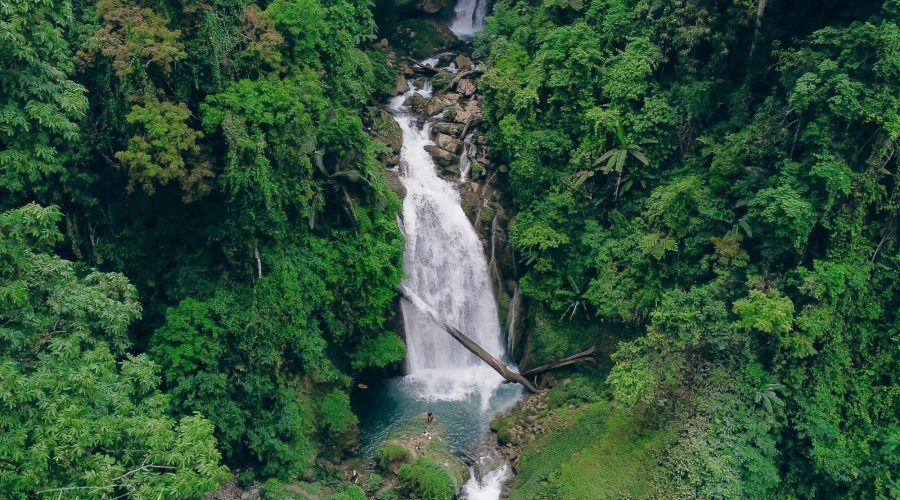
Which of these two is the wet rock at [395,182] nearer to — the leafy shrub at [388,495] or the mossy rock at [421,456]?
the mossy rock at [421,456]

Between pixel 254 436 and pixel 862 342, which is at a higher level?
pixel 862 342

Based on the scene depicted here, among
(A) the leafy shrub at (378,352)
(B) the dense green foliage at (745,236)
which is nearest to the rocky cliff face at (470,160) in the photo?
(B) the dense green foliage at (745,236)

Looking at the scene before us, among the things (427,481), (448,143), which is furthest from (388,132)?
(427,481)

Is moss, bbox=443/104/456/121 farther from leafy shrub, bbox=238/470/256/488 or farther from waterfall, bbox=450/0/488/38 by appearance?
leafy shrub, bbox=238/470/256/488

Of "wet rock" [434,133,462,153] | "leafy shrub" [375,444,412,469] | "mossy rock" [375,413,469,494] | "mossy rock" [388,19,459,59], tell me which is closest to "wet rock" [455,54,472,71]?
"mossy rock" [388,19,459,59]

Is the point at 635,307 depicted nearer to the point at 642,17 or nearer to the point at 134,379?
the point at 642,17

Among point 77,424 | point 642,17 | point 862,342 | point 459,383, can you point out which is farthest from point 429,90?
point 77,424
